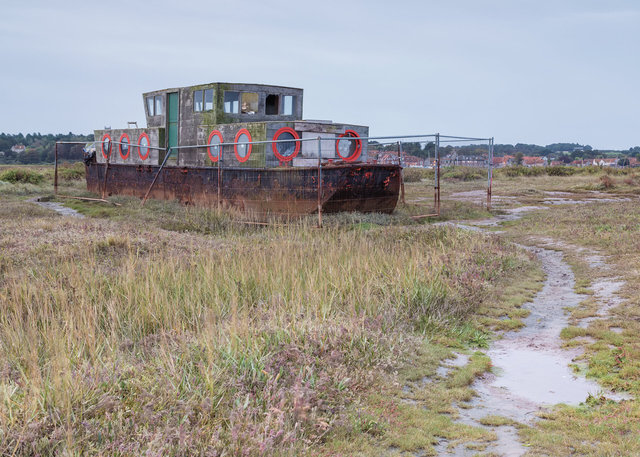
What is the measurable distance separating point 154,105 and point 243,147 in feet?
23.0

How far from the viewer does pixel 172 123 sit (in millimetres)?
23078

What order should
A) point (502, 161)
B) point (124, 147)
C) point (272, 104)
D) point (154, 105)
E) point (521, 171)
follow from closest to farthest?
point (272, 104)
point (154, 105)
point (124, 147)
point (521, 171)
point (502, 161)

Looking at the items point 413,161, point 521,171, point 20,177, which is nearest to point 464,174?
point 521,171

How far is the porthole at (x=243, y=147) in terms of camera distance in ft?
62.0

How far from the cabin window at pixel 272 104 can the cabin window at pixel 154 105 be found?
16.5 ft

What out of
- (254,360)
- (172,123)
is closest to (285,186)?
(172,123)

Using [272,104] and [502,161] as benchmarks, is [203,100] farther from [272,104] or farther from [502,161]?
[502,161]

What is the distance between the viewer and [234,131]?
19469mm

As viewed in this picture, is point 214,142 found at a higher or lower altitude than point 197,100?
lower

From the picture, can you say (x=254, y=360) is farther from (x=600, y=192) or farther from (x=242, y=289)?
(x=600, y=192)

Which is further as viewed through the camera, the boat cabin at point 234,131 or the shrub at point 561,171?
the shrub at point 561,171

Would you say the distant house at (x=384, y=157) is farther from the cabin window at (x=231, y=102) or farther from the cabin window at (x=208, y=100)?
the cabin window at (x=208, y=100)

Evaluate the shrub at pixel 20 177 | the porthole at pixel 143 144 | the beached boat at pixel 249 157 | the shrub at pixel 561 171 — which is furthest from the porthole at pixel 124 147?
the shrub at pixel 561 171

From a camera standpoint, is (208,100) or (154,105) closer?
(208,100)
